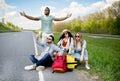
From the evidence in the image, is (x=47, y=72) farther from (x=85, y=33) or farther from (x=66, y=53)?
(x=85, y=33)

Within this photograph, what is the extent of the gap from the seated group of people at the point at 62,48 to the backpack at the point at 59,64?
0.39 feet

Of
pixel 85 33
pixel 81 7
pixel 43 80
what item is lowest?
pixel 43 80

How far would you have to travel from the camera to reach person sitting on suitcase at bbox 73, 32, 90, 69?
5.98m

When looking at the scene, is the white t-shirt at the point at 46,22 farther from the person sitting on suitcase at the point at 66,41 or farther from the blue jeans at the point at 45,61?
the blue jeans at the point at 45,61

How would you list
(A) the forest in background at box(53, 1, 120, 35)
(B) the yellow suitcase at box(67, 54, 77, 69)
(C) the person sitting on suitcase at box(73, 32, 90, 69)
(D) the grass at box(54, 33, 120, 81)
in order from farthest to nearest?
(A) the forest in background at box(53, 1, 120, 35)
(C) the person sitting on suitcase at box(73, 32, 90, 69)
(B) the yellow suitcase at box(67, 54, 77, 69)
(D) the grass at box(54, 33, 120, 81)

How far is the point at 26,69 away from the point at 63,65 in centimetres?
63

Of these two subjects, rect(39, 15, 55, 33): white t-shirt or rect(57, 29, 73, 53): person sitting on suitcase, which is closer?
rect(39, 15, 55, 33): white t-shirt

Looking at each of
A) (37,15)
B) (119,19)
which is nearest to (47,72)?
(37,15)

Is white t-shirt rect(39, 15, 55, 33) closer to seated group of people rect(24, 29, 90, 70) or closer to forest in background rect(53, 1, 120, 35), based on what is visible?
seated group of people rect(24, 29, 90, 70)

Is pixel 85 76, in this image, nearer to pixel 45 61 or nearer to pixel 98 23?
pixel 45 61

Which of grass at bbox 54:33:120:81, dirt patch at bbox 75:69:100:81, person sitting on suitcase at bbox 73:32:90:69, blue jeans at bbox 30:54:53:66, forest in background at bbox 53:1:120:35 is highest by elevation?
forest in background at bbox 53:1:120:35

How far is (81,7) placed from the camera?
19.7 ft

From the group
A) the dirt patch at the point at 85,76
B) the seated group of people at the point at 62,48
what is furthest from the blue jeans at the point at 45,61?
the dirt patch at the point at 85,76

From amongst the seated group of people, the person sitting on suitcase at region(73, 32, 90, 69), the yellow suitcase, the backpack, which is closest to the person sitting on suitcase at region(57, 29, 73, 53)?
the seated group of people
